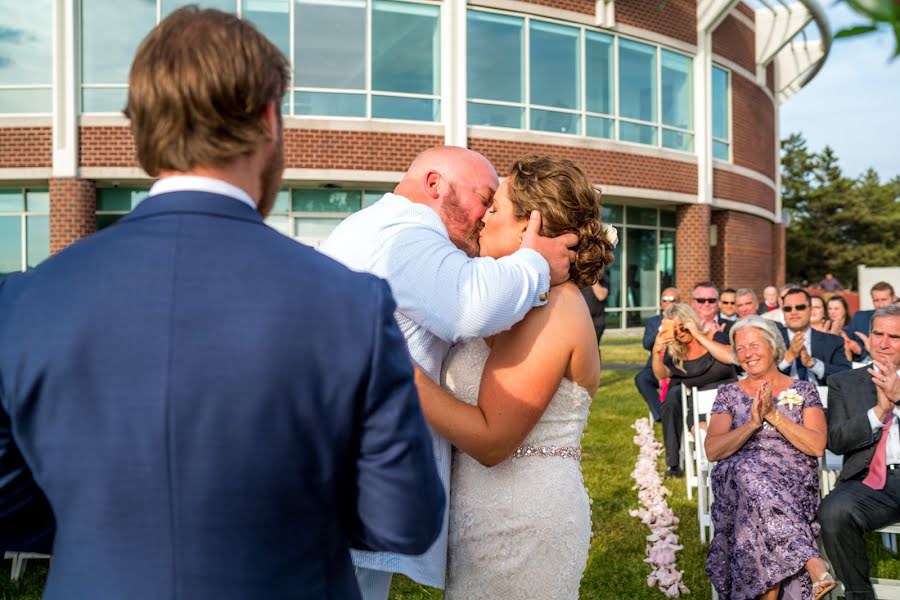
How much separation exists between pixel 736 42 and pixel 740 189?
4.10m

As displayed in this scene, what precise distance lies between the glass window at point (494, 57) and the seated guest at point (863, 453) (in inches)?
521

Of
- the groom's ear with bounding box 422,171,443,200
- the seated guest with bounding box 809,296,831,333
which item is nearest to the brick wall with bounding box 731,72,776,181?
the seated guest with bounding box 809,296,831,333

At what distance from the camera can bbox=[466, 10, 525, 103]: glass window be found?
56.9 feet

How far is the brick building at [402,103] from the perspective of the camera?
16.0 meters

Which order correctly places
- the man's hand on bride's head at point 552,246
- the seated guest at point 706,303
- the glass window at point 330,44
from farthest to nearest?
the glass window at point 330,44, the seated guest at point 706,303, the man's hand on bride's head at point 552,246

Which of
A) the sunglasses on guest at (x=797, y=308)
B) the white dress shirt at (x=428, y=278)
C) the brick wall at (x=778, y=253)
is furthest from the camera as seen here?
the brick wall at (x=778, y=253)

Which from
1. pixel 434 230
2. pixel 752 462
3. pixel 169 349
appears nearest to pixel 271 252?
pixel 169 349

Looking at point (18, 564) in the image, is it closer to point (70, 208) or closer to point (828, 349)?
point (828, 349)

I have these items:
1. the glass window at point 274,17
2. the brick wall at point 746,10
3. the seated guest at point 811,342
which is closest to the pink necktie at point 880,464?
the seated guest at point 811,342

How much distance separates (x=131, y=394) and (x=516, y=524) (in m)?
1.49

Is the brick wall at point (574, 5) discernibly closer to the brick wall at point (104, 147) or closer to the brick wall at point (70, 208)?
the brick wall at point (104, 147)

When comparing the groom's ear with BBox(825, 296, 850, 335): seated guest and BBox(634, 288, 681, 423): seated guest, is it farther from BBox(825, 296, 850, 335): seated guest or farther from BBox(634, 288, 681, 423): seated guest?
BBox(825, 296, 850, 335): seated guest

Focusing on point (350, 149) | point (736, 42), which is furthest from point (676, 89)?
point (350, 149)

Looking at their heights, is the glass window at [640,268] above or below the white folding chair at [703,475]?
above
